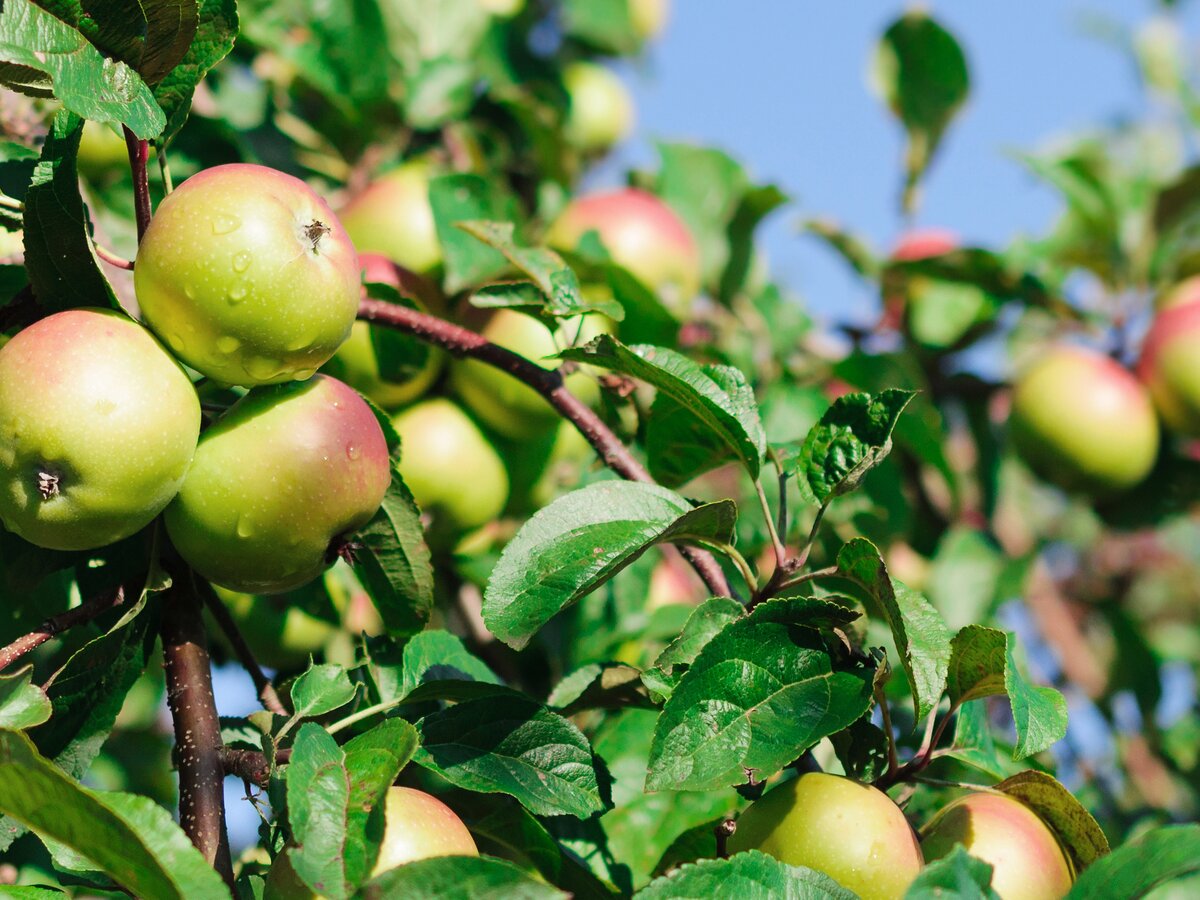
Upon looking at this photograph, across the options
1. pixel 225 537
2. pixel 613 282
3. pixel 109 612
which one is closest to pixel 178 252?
pixel 225 537

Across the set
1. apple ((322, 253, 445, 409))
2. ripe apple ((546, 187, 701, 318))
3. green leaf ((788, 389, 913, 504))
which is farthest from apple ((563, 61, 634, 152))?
green leaf ((788, 389, 913, 504))

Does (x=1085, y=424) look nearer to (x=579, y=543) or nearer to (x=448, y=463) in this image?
(x=448, y=463)

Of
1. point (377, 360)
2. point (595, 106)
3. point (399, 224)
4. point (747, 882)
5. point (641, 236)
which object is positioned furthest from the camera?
point (595, 106)

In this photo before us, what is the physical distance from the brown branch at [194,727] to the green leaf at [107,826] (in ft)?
0.30

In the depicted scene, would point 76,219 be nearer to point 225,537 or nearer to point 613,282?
point 225,537

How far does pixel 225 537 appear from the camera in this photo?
2.56 feet

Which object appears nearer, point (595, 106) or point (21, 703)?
point (21, 703)

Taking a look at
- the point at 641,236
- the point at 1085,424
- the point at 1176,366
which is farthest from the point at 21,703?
the point at 1176,366

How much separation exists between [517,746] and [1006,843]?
35 centimetres

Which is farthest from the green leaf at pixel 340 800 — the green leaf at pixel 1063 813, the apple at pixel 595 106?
the apple at pixel 595 106

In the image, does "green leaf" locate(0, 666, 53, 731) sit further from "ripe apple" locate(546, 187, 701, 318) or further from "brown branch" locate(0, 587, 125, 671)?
"ripe apple" locate(546, 187, 701, 318)

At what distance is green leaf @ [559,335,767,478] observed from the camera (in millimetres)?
844

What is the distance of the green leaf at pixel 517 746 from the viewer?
0.82 meters

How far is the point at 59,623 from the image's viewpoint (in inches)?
30.6
